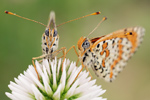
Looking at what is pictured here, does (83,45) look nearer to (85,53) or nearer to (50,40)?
(85,53)

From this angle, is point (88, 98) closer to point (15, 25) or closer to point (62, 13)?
point (15, 25)

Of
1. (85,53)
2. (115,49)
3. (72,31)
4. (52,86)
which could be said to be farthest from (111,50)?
(72,31)

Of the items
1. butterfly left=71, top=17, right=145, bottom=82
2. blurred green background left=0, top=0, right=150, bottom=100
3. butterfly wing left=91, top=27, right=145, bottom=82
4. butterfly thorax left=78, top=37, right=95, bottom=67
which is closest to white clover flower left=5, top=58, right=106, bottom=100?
butterfly thorax left=78, top=37, right=95, bottom=67

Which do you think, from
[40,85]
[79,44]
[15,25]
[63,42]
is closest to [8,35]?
[15,25]

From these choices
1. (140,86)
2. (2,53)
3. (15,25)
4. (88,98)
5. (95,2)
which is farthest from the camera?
(95,2)

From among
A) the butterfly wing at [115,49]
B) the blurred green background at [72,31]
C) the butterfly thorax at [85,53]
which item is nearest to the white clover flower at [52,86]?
the butterfly thorax at [85,53]

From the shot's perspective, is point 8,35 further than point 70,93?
Yes
